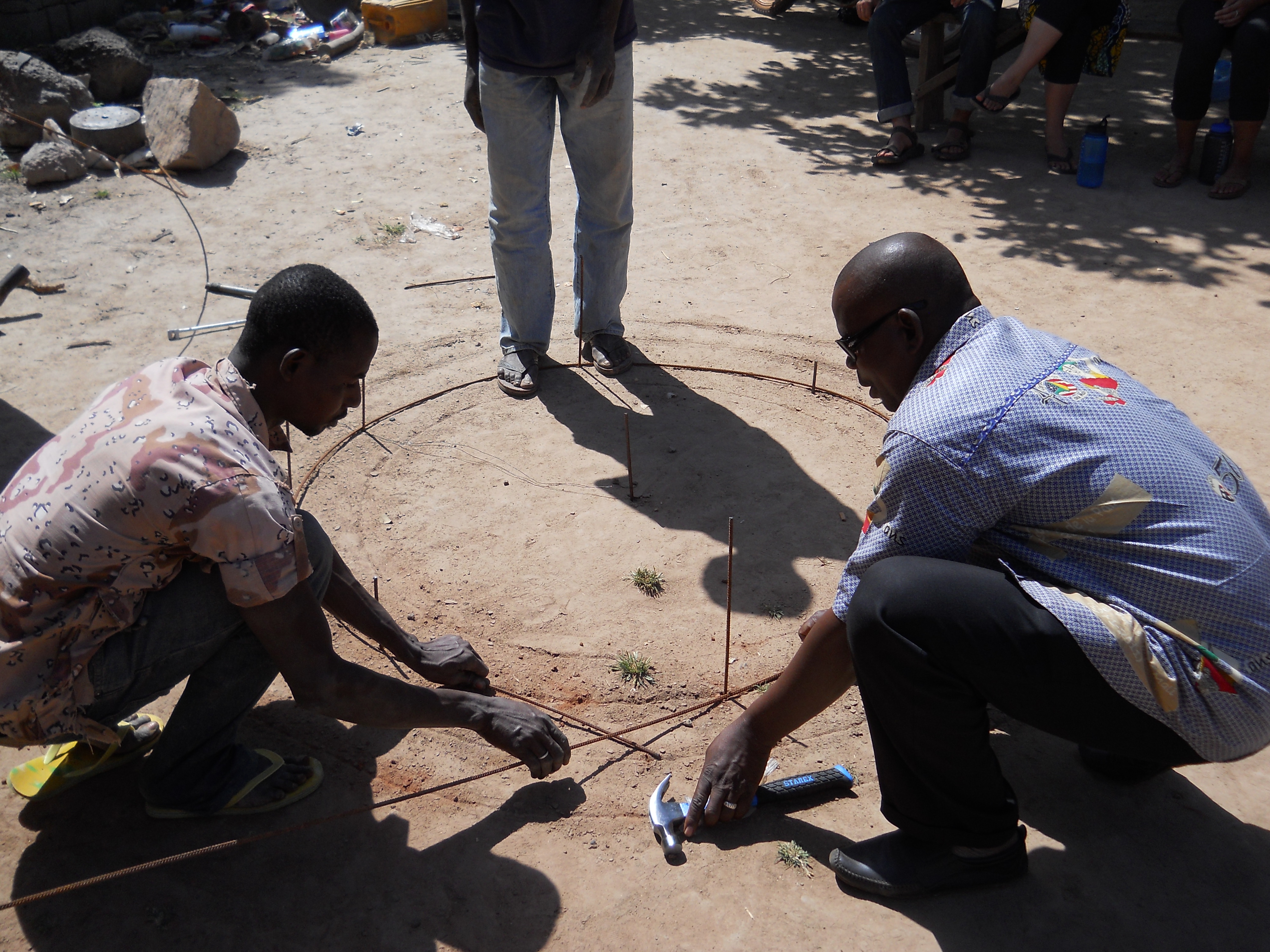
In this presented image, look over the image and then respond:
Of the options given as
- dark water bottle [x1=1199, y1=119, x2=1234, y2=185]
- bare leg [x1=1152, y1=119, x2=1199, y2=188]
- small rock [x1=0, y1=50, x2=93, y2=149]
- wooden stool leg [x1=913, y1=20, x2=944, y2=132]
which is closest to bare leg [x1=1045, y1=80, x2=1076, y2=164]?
bare leg [x1=1152, y1=119, x2=1199, y2=188]

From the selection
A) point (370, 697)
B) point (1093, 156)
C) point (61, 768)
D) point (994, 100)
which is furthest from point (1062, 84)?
point (61, 768)

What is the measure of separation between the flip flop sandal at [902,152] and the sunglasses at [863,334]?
526 cm

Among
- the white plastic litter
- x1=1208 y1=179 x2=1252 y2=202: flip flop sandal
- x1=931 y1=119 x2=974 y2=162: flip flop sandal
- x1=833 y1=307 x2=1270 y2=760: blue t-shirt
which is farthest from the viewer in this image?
x1=931 y1=119 x2=974 y2=162: flip flop sandal

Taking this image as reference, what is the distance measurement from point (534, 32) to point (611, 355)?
1.50 metres

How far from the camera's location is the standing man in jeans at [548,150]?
432 centimetres

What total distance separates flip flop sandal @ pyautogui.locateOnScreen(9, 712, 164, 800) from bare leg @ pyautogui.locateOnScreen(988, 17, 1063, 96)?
22.0ft

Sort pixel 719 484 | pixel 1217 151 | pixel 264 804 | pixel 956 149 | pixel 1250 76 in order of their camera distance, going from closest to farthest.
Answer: pixel 264 804 → pixel 719 484 → pixel 1250 76 → pixel 1217 151 → pixel 956 149

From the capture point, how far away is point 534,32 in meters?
4.27

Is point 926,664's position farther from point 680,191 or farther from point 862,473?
point 680,191

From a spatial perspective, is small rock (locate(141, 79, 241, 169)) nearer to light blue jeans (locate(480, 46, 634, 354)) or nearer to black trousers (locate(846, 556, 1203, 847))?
light blue jeans (locate(480, 46, 634, 354))

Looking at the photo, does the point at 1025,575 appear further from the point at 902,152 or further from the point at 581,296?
the point at 902,152

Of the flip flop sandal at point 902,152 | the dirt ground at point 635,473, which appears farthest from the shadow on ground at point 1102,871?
the flip flop sandal at point 902,152

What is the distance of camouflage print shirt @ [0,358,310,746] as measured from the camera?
213 centimetres

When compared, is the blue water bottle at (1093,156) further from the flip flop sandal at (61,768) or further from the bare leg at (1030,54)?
the flip flop sandal at (61,768)
